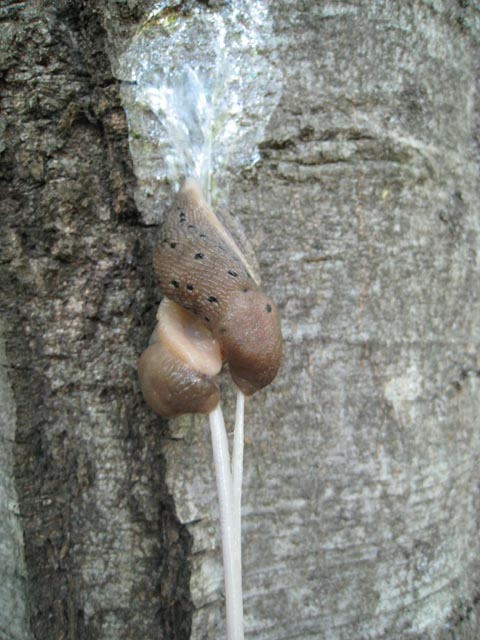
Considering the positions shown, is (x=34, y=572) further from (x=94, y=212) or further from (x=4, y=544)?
(x=94, y=212)

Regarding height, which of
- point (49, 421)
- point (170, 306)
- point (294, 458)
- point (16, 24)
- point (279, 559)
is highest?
point (16, 24)

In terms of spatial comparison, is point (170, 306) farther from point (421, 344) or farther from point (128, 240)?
point (421, 344)

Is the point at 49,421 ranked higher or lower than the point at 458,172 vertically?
lower

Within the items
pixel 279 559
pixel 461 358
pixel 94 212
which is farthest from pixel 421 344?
pixel 94 212

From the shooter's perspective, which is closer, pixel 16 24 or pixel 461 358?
pixel 16 24

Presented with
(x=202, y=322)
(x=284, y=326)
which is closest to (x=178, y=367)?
(x=202, y=322)
